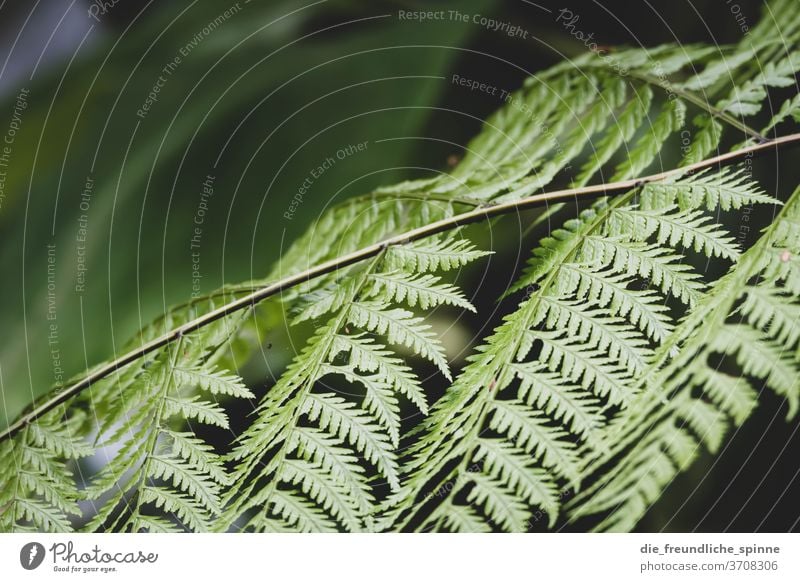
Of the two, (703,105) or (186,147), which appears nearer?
(703,105)

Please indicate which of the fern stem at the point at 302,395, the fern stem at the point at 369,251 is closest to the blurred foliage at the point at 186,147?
the fern stem at the point at 369,251

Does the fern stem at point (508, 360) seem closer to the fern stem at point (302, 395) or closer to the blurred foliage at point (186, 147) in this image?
the fern stem at point (302, 395)

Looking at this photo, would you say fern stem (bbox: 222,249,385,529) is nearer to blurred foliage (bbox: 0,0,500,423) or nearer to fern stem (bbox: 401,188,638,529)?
fern stem (bbox: 401,188,638,529)

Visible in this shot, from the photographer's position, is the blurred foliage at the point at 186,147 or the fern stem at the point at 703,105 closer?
the fern stem at the point at 703,105

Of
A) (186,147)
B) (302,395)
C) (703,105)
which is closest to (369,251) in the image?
(302,395)

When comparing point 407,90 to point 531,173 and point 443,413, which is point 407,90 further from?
point 443,413

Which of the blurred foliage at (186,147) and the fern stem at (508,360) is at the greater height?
the blurred foliage at (186,147)

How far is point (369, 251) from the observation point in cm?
60

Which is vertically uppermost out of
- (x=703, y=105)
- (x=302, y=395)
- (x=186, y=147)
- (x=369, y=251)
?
(x=186, y=147)

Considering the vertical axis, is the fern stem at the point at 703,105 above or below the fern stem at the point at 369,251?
above

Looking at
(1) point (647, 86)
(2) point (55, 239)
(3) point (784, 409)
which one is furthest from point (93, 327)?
(3) point (784, 409)

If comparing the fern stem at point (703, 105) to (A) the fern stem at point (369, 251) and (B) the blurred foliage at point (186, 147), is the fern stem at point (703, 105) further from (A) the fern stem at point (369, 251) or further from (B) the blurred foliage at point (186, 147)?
(B) the blurred foliage at point (186, 147)

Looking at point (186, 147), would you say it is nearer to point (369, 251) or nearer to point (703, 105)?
point (369, 251)

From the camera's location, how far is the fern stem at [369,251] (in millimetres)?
574
